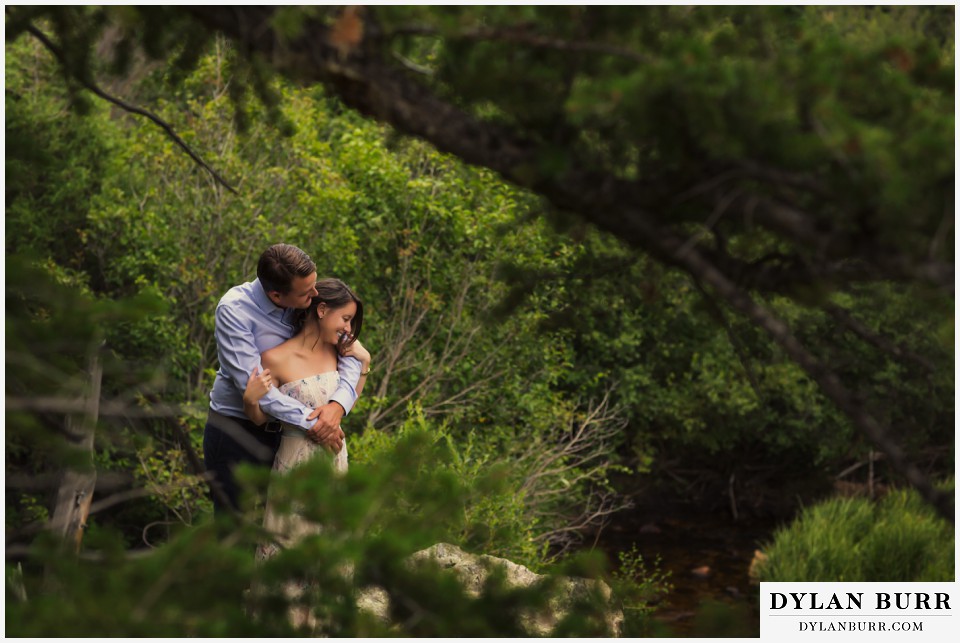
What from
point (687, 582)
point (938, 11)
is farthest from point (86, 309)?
point (938, 11)

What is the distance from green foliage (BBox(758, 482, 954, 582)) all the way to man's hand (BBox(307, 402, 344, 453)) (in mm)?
6654

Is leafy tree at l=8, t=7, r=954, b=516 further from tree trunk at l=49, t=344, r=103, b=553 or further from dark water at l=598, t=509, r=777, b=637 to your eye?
dark water at l=598, t=509, r=777, b=637

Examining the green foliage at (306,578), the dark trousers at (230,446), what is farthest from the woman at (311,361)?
the green foliage at (306,578)

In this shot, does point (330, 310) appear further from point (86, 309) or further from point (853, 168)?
point (853, 168)

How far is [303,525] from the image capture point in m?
4.54

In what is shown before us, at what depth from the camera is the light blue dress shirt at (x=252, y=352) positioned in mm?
4359

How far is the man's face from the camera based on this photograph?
14.4ft

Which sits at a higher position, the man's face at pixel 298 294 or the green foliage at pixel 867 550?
the man's face at pixel 298 294

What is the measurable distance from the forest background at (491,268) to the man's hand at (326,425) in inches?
19.1

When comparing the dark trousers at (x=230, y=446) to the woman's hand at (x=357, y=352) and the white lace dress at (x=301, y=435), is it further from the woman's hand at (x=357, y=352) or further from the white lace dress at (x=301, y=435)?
the woman's hand at (x=357, y=352)

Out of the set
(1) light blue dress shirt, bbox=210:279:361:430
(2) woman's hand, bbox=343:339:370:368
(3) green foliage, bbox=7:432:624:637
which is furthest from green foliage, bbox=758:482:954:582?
(3) green foliage, bbox=7:432:624:637

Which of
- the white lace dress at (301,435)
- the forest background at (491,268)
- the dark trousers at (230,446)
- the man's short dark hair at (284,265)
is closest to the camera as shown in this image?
the forest background at (491,268)

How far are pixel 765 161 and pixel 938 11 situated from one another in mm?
17293

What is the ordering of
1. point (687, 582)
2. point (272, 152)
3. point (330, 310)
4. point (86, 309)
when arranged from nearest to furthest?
point (86, 309) → point (330, 310) → point (272, 152) → point (687, 582)
